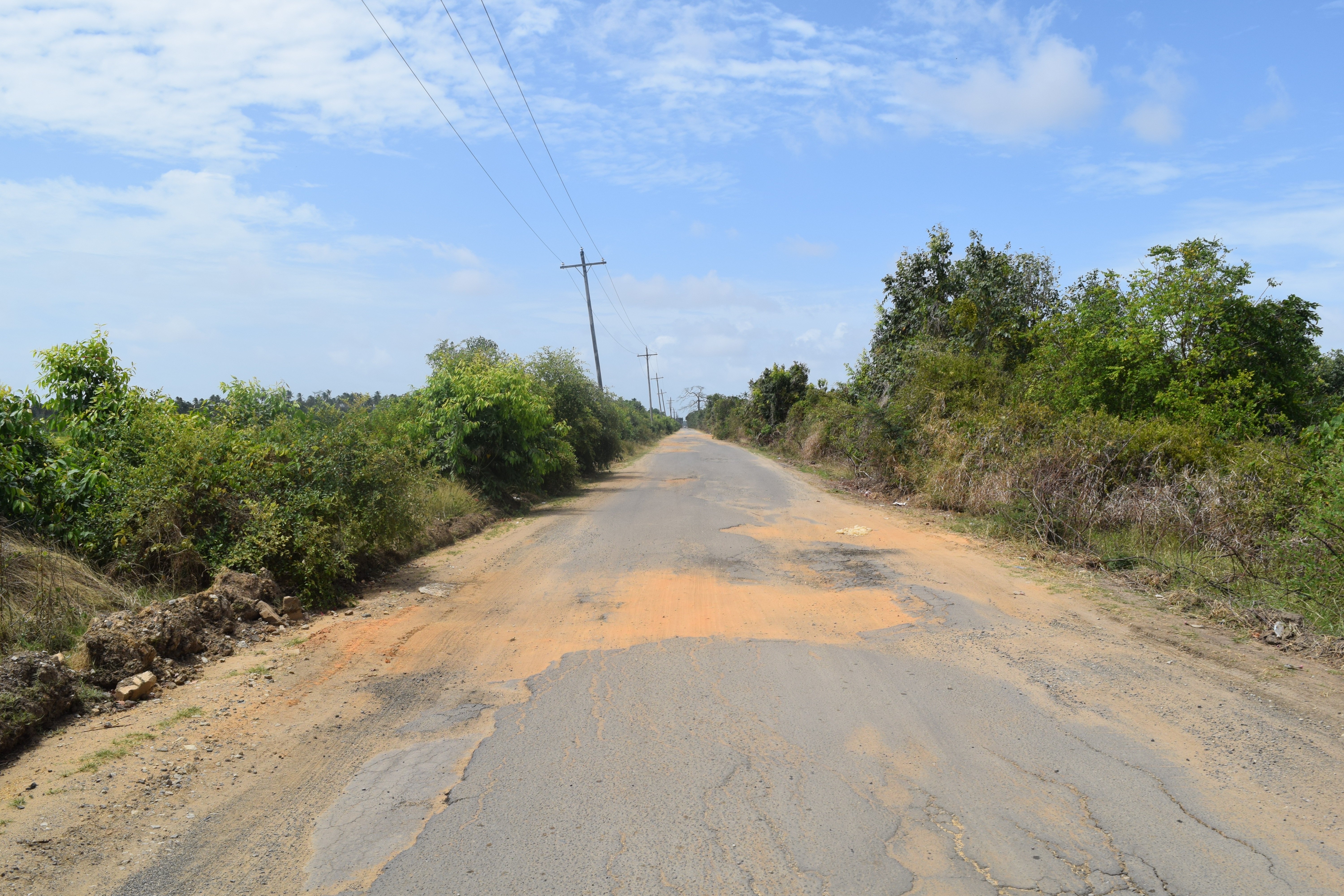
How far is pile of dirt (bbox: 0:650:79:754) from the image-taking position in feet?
15.0

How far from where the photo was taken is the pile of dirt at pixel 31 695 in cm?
457

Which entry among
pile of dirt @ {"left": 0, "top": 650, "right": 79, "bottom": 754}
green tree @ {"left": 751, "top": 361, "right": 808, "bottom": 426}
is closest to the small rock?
pile of dirt @ {"left": 0, "top": 650, "right": 79, "bottom": 754}

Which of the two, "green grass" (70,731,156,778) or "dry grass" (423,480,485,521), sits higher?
"dry grass" (423,480,485,521)

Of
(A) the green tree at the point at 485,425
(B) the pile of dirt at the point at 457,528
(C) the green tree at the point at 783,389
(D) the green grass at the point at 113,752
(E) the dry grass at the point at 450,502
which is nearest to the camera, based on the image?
(D) the green grass at the point at 113,752

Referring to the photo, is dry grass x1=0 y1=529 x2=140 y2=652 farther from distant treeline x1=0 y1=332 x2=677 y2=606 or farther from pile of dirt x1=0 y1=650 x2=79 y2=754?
pile of dirt x1=0 y1=650 x2=79 y2=754

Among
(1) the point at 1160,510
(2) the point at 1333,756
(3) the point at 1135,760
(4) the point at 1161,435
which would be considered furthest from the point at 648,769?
(4) the point at 1161,435

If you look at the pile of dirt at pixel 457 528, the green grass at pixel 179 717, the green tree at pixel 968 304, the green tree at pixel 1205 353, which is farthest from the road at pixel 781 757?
the green tree at pixel 968 304

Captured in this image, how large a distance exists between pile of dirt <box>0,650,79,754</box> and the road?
3.81 feet

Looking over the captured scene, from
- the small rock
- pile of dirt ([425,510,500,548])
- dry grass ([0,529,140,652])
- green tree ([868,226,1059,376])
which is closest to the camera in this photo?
the small rock

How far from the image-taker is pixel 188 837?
3771mm

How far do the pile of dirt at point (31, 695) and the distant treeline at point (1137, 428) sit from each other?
941 centimetres

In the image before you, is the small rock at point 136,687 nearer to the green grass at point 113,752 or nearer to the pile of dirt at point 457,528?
the green grass at point 113,752

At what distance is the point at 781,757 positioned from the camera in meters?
4.50

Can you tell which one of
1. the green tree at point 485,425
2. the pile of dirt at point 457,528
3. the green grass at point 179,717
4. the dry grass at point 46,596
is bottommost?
the green grass at point 179,717
